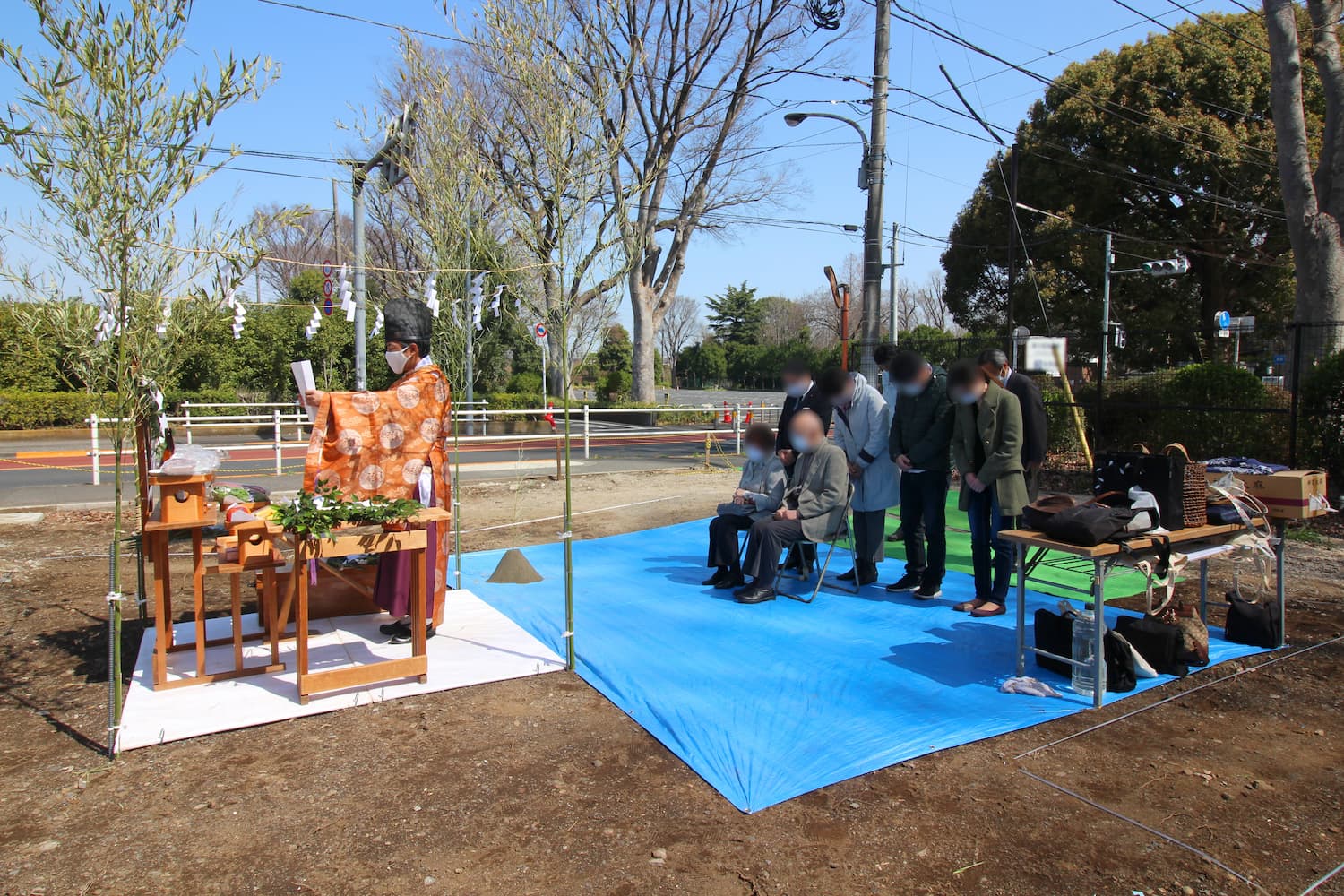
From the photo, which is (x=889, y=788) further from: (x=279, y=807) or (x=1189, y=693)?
(x=279, y=807)

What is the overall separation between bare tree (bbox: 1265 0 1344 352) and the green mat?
631 cm

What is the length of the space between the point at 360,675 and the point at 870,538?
3.73 meters

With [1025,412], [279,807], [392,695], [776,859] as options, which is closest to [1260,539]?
[1025,412]

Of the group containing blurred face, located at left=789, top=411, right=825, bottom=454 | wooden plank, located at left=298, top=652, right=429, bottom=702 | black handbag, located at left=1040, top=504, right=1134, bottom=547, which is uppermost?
blurred face, located at left=789, top=411, right=825, bottom=454

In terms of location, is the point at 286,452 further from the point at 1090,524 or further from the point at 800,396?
the point at 1090,524

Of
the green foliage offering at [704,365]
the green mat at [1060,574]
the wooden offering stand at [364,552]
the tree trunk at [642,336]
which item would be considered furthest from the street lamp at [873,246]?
the green foliage offering at [704,365]

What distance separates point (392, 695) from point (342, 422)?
152 cm

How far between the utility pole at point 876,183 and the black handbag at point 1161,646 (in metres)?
6.65

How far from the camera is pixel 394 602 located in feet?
15.8

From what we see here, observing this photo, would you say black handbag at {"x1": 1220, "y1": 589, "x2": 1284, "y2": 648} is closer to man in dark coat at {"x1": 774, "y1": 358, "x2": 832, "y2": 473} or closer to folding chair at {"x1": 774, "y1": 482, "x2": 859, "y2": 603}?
folding chair at {"x1": 774, "y1": 482, "x2": 859, "y2": 603}

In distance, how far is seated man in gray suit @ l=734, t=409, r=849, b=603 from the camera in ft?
18.9

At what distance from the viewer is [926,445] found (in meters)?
5.76

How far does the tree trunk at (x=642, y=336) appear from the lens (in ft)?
84.4

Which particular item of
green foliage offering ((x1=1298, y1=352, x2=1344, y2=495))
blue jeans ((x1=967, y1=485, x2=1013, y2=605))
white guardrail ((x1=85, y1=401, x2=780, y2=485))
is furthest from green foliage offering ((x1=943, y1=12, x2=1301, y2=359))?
blue jeans ((x1=967, y1=485, x2=1013, y2=605))
